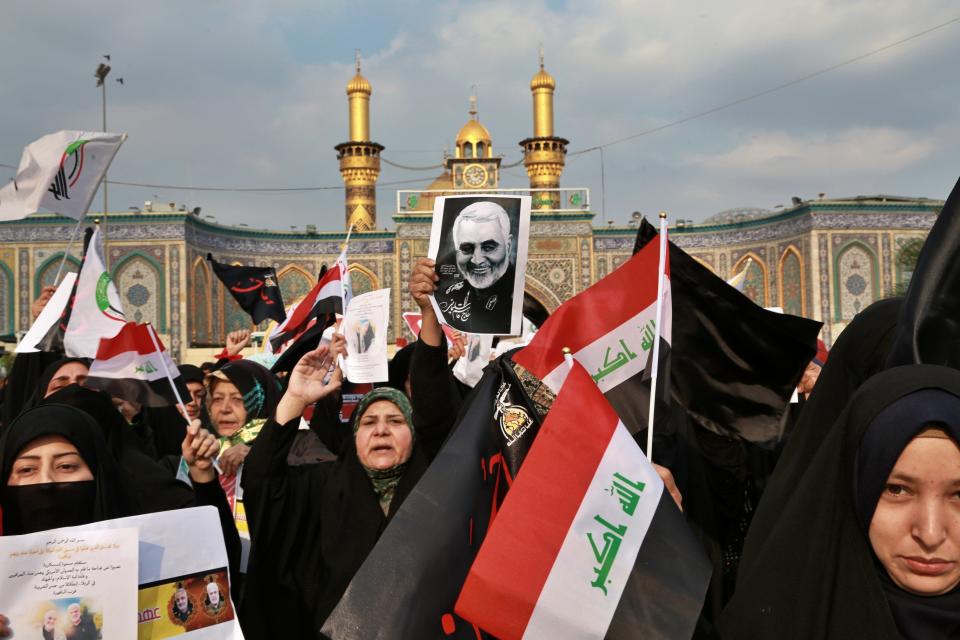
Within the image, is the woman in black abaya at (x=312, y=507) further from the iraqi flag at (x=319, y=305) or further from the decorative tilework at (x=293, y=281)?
the decorative tilework at (x=293, y=281)

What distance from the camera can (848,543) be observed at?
60.3 inches

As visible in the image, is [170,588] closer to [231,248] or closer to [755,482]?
[755,482]

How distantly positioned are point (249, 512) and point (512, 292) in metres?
1.26

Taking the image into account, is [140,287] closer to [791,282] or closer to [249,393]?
[791,282]

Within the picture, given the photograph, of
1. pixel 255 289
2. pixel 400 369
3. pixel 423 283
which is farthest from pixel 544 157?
pixel 423 283

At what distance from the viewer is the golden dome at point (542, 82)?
2820cm

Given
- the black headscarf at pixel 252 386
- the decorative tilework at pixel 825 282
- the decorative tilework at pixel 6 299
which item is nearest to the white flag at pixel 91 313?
the black headscarf at pixel 252 386

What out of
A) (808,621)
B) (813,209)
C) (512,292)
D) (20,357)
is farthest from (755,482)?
(813,209)

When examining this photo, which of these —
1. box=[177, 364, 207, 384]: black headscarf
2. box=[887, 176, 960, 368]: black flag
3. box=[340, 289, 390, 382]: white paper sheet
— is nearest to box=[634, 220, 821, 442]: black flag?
box=[887, 176, 960, 368]: black flag

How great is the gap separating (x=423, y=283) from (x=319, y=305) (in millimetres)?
2605

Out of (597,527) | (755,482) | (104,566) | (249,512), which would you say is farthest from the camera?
(755,482)

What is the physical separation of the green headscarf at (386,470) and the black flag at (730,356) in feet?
2.77

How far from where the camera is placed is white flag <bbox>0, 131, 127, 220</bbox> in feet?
18.8

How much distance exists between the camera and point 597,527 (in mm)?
1771
